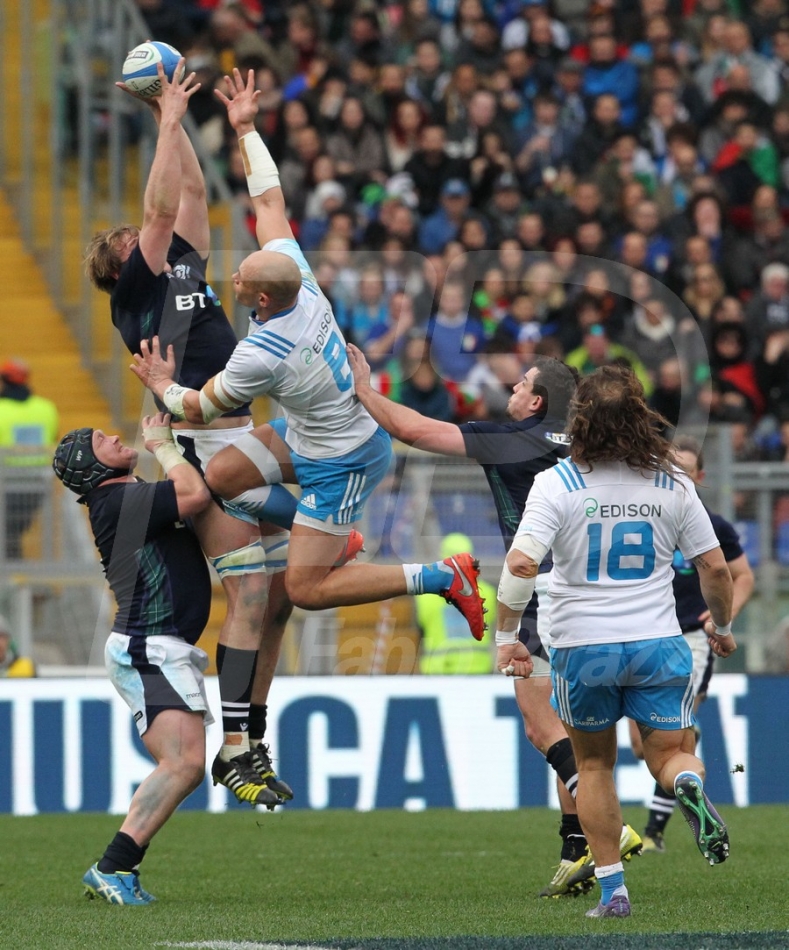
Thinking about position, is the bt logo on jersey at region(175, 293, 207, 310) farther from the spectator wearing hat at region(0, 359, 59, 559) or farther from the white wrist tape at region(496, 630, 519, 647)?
the spectator wearing hat at region(0, 359, 59, 559)

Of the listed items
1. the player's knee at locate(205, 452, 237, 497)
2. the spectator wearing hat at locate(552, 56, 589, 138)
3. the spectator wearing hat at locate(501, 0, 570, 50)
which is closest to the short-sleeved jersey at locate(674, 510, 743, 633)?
the player's knee at locate(205, 452, 237, 497)

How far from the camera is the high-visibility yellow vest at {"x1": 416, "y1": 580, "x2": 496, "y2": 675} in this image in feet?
45.1

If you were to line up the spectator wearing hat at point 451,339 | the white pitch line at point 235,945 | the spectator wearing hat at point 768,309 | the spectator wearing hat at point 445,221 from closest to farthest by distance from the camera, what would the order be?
the white pitch line at point 235,945, the spectator wearing hat at point 451,339, the spectator wearing hat at point 768,309, the spectator wearing hat at point 445,221

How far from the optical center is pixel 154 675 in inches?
330

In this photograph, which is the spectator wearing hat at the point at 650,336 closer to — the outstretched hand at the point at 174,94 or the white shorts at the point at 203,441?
the white shorts at the point at 203,441

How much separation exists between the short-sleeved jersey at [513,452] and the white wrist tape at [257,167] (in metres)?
1.49

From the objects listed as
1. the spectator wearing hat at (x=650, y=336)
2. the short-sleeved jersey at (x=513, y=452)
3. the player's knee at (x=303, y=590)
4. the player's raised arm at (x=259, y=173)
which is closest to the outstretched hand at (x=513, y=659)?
the short-sleeved jersey at (x=513, y=452)

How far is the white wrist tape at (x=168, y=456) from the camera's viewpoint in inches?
332

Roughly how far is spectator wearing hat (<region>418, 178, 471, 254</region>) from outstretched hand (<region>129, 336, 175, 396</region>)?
768cm

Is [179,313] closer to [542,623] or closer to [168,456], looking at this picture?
[168,456]

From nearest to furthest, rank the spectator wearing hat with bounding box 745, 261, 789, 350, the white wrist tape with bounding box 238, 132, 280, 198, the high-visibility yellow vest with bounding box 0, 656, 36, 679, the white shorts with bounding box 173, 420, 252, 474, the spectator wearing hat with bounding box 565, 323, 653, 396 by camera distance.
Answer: the white wrist tape with bounding box 238, 132, 280, 198 → the white shorts with bounding box 173, 420, 252, 474 → the high-visibility yellow vest with bounding box 0, 656, 36, 679 → the spectator wearing hat with bounding box 565, 323, 653, 396 → the spectator wearing hat with bounding box 745, 261, 789, 350

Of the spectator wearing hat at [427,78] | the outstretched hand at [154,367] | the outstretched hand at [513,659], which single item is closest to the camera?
the outstretched hand at [513,659]

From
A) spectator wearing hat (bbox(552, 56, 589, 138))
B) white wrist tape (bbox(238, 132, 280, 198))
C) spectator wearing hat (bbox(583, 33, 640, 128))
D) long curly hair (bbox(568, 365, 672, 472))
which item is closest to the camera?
long curly hair (bbox(568, 365, 672, 472))

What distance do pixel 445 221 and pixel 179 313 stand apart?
7714mm
